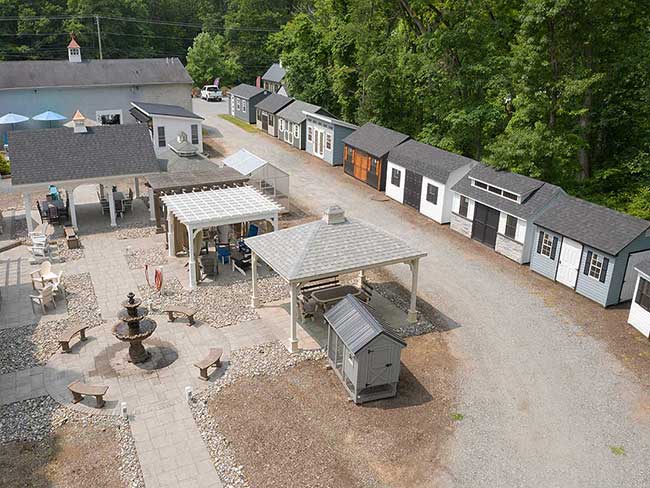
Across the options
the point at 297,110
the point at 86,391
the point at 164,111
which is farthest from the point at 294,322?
the point at 297,110

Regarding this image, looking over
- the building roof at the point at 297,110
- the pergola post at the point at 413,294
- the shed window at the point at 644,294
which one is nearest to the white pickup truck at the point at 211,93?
the building roof at the point at 297,110

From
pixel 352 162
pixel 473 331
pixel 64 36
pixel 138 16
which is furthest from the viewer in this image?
pixel 138 16

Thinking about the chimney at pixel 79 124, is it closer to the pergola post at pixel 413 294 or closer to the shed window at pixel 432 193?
the shed window at pixel 432 193

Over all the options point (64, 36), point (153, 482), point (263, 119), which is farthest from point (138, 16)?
point (153, 482)

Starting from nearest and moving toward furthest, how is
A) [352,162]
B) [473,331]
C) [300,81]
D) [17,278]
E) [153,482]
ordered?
[153,482] → [473,331] → [17,278] → [352,162] → [300,81]

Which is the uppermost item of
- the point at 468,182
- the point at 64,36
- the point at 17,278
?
the point at 64,36

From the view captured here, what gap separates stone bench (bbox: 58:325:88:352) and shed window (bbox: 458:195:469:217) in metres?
17.0

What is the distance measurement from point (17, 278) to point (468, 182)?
63.2 ft

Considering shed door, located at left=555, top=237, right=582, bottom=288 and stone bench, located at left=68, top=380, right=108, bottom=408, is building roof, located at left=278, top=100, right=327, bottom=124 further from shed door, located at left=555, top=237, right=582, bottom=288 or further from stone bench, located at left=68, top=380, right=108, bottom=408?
stone bench, located at left=68, top=380, right=108, bottom=408

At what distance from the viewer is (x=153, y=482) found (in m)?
11.9

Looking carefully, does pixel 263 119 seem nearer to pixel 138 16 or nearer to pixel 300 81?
pixel 300 81

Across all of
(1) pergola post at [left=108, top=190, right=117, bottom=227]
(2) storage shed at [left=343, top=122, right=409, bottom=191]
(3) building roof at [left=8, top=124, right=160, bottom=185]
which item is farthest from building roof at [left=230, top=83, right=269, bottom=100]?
(1) pergola post at [left=108, top=190, right=117, bottom=227]

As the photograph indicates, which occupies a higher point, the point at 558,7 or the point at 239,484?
the point at 558,7

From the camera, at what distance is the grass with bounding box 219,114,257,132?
161 feet
